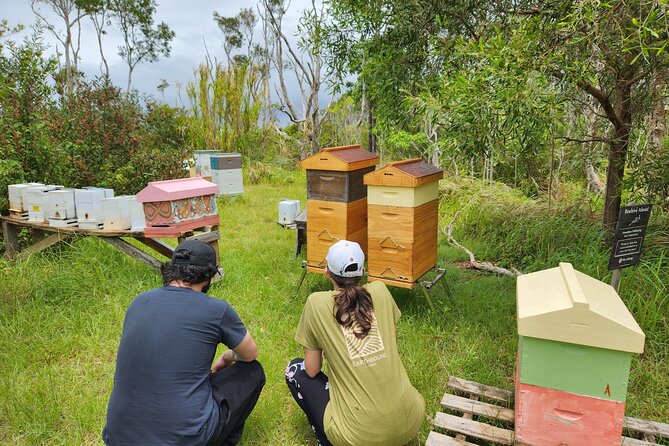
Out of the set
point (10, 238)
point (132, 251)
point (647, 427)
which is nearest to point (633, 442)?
point (647, 427)

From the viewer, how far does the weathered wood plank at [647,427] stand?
234cm

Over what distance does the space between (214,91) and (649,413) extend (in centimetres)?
1323

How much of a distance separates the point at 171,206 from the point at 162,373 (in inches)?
86.7

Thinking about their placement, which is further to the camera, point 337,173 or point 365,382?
point 337,173

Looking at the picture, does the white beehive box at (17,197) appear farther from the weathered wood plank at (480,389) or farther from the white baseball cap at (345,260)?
the weathered wood plank at (480,389)

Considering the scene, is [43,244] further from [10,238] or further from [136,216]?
[136,216]

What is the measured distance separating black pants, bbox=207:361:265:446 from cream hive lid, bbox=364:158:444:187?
1591mm

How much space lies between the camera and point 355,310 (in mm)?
2104

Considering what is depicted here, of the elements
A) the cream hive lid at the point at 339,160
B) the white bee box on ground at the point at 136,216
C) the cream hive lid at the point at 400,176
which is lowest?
the white bee box on ground at the point at 136,216

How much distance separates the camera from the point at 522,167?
28.2 feet

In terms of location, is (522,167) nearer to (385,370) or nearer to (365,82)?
(365,82)

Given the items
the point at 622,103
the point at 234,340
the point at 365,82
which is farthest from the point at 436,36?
the point at 234,340

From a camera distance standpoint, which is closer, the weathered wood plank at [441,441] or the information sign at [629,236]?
the weathered wood plank at [441,441]

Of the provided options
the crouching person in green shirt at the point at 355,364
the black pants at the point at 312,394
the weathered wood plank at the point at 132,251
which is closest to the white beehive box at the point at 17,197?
the weathered wood plank at the point at 132,251
